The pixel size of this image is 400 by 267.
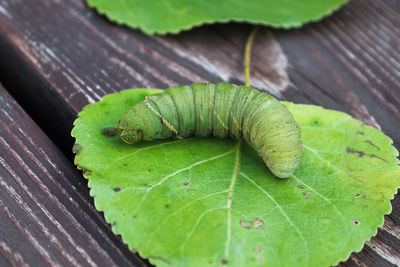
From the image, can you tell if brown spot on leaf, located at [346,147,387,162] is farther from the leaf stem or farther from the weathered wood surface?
the leaf stem

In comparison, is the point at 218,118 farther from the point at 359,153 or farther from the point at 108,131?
the point at 359,153

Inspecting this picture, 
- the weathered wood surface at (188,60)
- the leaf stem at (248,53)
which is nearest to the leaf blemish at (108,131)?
the weathered wood surface at (188,60)

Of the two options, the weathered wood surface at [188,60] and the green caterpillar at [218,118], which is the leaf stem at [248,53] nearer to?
the weathered wood surface at [188,60]

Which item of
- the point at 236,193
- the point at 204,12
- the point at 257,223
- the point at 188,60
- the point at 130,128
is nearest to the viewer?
the point at 257,223

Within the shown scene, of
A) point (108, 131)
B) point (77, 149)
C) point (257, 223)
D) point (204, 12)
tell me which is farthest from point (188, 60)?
point (257, 223)

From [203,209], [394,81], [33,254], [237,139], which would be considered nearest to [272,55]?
[394,81]
